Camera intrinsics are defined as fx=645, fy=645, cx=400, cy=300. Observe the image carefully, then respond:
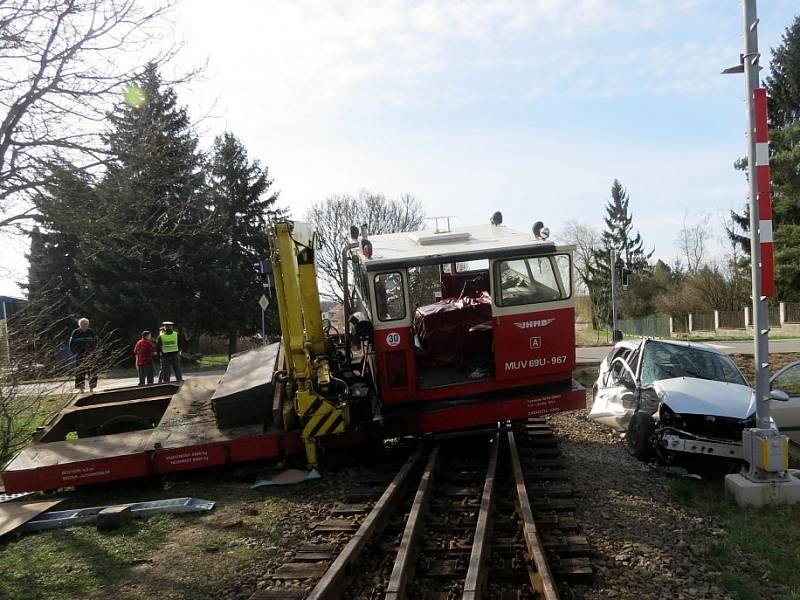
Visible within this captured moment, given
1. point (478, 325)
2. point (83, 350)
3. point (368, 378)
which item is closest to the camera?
point (368, 378)

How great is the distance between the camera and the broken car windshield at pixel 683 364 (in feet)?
29.5

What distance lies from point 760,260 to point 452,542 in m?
4.07

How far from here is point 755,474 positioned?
6.47m

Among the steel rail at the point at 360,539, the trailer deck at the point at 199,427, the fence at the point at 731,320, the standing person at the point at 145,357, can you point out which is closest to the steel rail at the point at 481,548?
the steel rail at the point at 360,539

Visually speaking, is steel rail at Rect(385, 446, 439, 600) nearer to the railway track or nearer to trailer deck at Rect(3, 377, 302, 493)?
the railway track

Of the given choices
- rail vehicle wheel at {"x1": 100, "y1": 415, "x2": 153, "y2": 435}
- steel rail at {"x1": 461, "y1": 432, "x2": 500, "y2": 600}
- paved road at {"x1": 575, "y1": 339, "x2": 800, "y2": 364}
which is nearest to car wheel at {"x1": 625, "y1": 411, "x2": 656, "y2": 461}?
steel rail at {"x1": 461, "y1": 432, "x2": 500, "y2": 600}

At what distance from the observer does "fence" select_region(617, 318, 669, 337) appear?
148 feet

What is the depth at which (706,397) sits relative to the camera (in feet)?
25.9

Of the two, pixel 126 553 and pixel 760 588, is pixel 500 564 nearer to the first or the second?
pixel 760 588

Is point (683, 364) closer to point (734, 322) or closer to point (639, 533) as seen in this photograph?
point (639, 533)

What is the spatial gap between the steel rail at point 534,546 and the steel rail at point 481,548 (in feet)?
0.91

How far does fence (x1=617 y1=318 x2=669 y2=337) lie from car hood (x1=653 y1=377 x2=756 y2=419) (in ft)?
125

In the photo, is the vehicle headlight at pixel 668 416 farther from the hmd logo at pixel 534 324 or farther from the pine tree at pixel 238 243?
the pine tree at pixel 238 243

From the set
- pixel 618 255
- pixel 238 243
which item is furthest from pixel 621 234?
pixel 238 243
